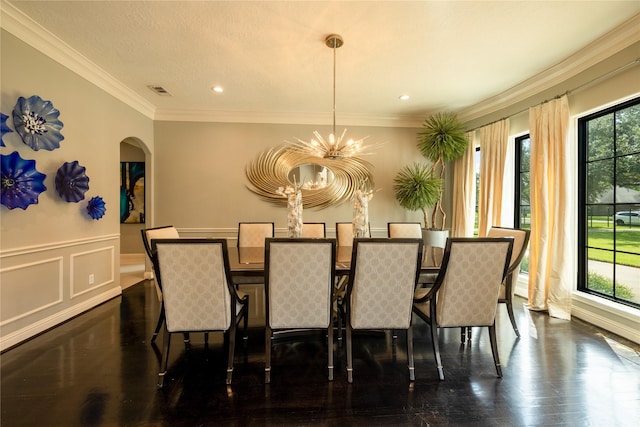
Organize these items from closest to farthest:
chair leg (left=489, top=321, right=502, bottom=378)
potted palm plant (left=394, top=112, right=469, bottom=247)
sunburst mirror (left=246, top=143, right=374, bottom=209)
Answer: chair leg (left=489, top=321, right=502, bottom=378) < potted palm plant (left=394, top=112, right=469, bottom=247) < sunburst mirror (left=246, top=143, right=374, bottom=209)

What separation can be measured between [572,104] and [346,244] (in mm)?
2886

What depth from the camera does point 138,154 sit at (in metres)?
6.04

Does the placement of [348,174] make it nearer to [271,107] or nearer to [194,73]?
[271,107]

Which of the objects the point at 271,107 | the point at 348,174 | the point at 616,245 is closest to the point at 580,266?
the point at 616,245

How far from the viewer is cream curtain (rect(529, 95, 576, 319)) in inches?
118

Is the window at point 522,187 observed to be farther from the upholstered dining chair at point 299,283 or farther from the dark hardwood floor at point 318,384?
the upholstered dining chair at point 299,283

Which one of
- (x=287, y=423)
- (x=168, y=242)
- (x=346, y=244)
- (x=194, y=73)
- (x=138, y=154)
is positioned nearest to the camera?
(x=287, y=423)

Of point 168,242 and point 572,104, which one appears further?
point 572,104

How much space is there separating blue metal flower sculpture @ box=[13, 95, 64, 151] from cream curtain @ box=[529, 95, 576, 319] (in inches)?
197

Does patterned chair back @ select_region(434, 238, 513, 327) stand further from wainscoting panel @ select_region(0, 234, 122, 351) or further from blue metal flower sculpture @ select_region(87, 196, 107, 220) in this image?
blue metal flower sculpture @ select_region(87, 196, 107, 220)

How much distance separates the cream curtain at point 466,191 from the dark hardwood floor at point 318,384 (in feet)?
6.82

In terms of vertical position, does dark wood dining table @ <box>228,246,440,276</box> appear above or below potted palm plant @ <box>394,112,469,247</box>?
below

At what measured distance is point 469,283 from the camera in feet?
6.31

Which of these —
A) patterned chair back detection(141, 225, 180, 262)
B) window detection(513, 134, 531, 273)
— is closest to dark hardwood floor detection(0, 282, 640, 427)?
patterned chair back detection(141, 225, 180, 262)
